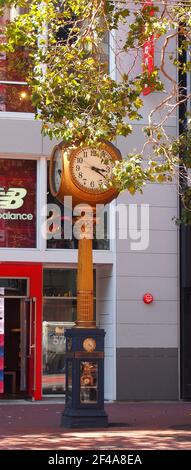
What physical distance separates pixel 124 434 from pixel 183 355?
258 inches

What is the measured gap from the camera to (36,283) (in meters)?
18.3

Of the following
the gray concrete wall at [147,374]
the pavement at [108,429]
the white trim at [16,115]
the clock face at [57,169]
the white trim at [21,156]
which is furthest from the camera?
the gray concrete wall at [147,374]

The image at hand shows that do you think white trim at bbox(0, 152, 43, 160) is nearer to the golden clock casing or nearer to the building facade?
the building facade

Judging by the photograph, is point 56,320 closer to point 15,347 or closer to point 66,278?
point 66,278

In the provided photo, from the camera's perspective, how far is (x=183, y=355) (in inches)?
730

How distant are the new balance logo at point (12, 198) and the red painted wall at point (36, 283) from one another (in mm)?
1273

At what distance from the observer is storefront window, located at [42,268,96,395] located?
1854 cm

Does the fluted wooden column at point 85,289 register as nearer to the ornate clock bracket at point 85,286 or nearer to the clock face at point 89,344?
the ornate clock bracket at point 85,286

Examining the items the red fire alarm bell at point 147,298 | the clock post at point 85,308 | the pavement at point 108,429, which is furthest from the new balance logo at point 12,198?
the clock post at point 85,308

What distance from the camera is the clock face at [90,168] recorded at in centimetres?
1312

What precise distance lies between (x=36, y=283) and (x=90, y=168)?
18.5 ft

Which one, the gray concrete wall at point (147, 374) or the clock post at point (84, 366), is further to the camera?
the gray concrete wall at point (147, 374)

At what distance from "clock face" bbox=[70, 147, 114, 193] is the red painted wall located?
17.5ft
